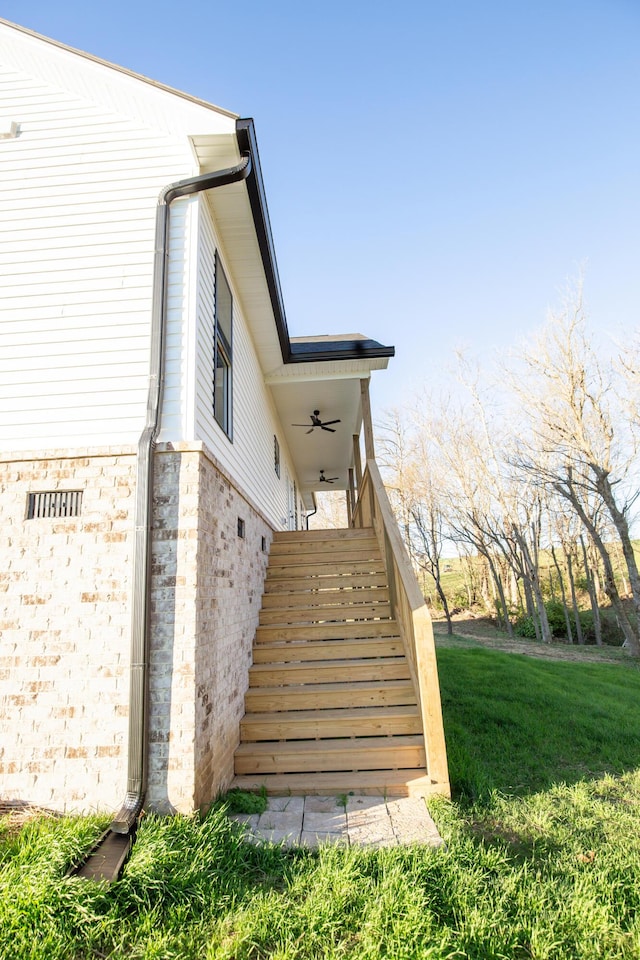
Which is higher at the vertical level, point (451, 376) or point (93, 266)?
point (451, 376)

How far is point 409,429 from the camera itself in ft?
67.7

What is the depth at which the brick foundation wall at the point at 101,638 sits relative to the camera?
3211 mm

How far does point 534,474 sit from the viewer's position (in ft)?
45.8

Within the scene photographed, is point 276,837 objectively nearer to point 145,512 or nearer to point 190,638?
point 190,638

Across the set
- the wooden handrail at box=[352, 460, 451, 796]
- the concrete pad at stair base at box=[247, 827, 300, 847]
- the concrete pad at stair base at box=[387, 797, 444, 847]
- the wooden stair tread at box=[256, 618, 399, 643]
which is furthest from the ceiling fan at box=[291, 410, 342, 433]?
the concrete pad at stair base at box=[247, 827, 300, 847]

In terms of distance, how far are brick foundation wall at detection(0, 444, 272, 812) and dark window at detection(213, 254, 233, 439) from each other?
126 cm

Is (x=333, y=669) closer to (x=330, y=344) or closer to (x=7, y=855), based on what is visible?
(x=7, y=855)

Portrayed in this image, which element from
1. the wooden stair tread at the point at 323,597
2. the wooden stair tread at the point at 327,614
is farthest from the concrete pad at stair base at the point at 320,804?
the wooden stair tread at the point at 323,597

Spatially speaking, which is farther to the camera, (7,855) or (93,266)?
(93,266)

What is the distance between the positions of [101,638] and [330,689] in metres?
2.35

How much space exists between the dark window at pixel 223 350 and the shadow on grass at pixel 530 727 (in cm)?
385

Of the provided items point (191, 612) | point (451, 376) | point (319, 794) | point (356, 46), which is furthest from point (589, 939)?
point (451, 376)

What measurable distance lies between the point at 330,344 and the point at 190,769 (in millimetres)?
6336

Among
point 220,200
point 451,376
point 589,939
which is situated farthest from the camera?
point 451,376
